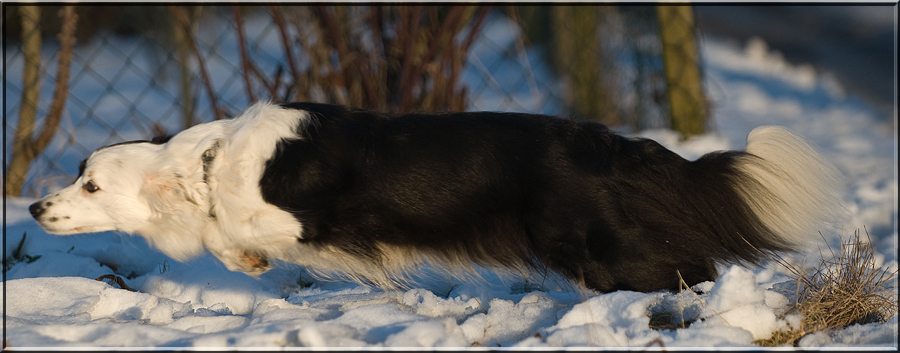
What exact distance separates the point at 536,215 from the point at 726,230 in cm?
62

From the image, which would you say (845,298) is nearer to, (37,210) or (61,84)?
(37,210)

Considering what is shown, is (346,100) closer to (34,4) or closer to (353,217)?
(34,4)

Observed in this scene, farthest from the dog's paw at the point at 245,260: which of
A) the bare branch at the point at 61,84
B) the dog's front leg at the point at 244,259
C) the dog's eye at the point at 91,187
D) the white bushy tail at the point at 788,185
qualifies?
the bare branch at the point at 61,84

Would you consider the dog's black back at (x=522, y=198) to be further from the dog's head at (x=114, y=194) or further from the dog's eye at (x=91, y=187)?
the dog's eye at (x=91, y=187)

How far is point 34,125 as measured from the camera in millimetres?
4227

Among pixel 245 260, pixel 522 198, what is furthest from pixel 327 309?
pixel 522 198

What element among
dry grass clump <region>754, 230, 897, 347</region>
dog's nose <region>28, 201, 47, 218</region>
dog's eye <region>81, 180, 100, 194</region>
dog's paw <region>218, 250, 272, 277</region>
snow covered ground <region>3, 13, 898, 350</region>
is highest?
dog's eye <region>81, 180, 100, 194</region>

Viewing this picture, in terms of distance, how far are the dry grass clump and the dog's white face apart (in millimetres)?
2056

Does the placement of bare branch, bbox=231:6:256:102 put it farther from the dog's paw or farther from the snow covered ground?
the dog's paw

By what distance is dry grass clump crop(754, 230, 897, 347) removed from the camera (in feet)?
6.53

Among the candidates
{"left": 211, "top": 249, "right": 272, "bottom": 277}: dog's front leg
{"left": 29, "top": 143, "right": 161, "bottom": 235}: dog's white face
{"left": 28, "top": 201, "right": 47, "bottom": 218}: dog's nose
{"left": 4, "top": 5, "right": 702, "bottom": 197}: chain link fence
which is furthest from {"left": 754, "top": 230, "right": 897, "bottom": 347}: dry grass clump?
{"left": 4, "top": 5, "right": 702, "bottom": 197}: chain link fence

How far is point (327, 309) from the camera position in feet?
7.21

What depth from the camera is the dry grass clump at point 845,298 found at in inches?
78.4

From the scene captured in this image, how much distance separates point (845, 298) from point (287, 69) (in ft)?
11.4
